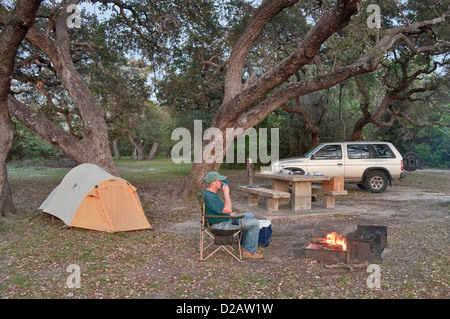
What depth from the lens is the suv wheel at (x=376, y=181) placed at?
12750 mm

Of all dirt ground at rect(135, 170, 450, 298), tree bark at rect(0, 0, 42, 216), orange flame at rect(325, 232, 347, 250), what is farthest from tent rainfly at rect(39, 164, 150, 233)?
orange flame at rect(325, 232, 347, 250)

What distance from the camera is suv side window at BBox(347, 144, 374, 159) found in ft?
41.6

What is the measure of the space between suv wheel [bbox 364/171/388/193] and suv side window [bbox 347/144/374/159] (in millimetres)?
648

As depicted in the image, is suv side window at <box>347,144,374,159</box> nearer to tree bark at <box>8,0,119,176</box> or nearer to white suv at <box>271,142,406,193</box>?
white suv at <box>271,142,406,193</box>

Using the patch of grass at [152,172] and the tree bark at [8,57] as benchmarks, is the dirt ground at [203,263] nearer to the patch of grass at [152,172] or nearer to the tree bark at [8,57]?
the tree bark at [8,57]

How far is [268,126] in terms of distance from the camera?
22172 millimetres

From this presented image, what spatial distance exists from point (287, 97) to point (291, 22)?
586cm

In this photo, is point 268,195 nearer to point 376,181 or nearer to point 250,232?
point 250,232

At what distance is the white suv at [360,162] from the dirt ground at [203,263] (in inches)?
127

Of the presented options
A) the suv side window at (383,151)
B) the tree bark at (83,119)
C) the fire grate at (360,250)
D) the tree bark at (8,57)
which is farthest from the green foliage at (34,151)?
the fire grate at (360,250)

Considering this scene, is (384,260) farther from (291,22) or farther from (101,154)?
(291,22)

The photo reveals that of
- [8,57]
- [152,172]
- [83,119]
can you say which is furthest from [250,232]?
[152,172]

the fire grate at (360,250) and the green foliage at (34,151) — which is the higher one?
the green foliage at (34,151)

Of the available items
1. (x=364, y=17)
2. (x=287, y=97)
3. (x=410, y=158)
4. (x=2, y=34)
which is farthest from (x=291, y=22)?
(x=2, y=34)
